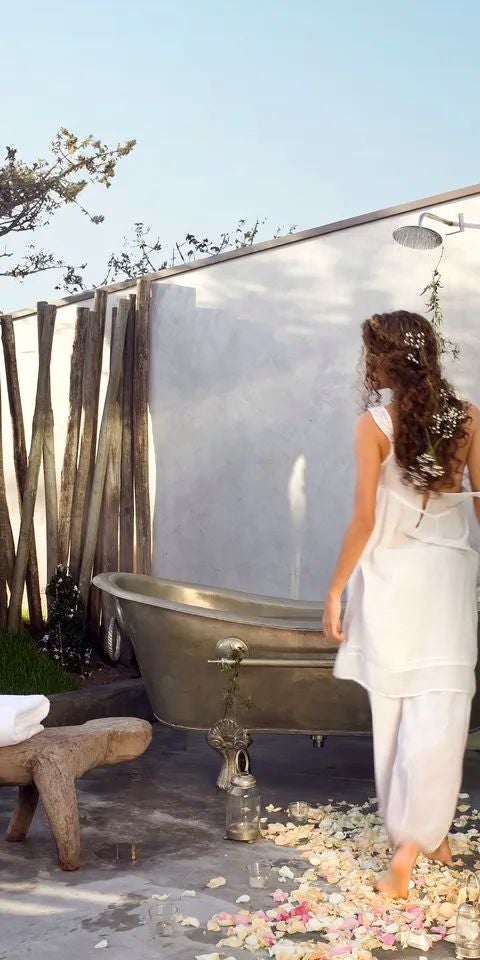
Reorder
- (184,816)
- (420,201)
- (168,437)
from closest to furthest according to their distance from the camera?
(184,816)
(420,201)
(168,437)

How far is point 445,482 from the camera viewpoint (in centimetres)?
280

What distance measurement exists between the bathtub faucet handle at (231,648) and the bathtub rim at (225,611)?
7 cm

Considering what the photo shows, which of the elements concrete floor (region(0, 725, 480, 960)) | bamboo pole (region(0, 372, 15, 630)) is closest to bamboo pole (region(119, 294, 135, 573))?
bamboo pole (region(0, 372, 15, 630))

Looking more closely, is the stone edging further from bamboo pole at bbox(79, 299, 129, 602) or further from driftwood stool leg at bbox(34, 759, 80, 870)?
driftwood stool leg at bbox(34, 759, 80, 870)

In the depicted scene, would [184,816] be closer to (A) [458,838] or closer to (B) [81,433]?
(A) [458,838]

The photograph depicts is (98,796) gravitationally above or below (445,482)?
below

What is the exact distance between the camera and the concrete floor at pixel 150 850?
8.19 feet

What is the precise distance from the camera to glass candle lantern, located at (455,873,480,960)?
239 cm

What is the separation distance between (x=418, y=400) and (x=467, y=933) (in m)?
1.31

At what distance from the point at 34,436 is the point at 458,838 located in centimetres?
299

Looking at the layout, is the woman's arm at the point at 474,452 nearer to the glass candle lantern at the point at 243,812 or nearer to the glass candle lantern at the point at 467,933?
the glass candle lantern at the point at 467,933

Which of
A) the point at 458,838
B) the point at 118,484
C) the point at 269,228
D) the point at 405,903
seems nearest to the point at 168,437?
the point at 118,484

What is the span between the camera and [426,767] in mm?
2697

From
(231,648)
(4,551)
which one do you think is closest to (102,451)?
(4,551)
